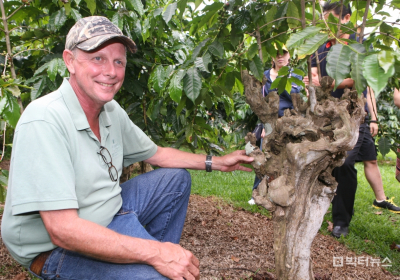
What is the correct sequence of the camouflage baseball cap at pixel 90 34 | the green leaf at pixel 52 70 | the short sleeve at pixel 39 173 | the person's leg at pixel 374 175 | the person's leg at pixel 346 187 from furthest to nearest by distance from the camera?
the person's leg at pixel 374 175, the person's leg at pixel 346 187, the green leaf at pixel 52 70, the camouflage baseball cap at pixel 90 34, the short sleeve at pixel 39 173

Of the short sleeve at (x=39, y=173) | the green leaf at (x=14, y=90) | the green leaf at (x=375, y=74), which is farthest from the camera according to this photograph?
the green leaf at (x=14, y=90)

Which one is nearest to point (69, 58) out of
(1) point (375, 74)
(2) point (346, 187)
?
(1) point (375, 74)

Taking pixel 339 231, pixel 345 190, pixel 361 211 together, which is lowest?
pixel 361 211

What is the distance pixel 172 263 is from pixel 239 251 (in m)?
1.30

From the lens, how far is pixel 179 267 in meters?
1.41

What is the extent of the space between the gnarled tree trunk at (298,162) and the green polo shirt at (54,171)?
0.80 meters

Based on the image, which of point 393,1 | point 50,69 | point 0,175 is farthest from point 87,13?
point 393,1

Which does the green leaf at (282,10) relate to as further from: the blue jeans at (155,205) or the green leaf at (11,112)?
the green leaf at (11,112)

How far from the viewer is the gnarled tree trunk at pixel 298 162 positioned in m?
1.56

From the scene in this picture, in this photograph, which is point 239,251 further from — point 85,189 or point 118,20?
point 118,20

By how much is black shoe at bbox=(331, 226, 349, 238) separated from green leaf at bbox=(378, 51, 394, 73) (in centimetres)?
240

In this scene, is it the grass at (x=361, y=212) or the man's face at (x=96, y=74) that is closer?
the man's face at (x=96, y=74)

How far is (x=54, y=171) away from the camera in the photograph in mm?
1307

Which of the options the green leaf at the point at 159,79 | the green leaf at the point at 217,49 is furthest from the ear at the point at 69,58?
the green leaf at the point at 217,49
